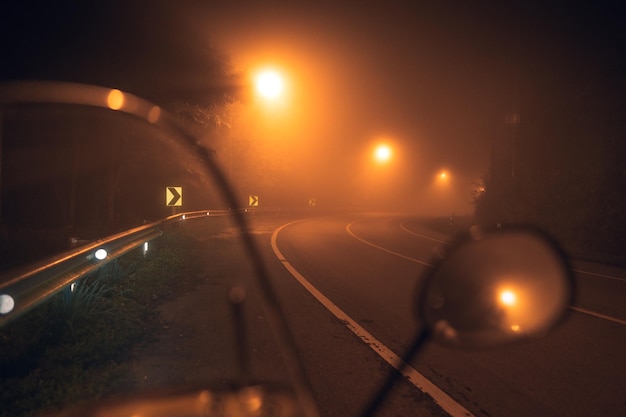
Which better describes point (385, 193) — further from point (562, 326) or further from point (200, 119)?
point (562, 326)

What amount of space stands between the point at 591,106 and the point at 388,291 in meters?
15.7

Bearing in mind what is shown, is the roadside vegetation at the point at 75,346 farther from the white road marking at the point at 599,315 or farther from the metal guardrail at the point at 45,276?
the white road marking at the point at 599,315

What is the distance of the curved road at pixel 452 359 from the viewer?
425 centimetres

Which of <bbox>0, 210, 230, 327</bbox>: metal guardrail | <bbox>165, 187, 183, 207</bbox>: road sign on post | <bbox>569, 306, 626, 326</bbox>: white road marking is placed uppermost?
<bbox>165, 187, 183, 207</bbox>: road sign on post

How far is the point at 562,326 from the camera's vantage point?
6.93 meters

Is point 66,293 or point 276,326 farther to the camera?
point 276,326

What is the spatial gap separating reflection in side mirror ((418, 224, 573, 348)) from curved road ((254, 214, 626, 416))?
0.29 meters

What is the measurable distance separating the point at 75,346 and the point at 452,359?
12.9ft

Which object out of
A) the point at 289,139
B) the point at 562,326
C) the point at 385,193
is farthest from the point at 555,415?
the point at 385,193

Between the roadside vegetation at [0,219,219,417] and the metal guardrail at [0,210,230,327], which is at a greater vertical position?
the metal guardrail at [0,210,230,327]

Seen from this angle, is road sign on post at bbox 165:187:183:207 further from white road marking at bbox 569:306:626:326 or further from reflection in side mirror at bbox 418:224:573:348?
white road marking at bbox 569:306:626:326

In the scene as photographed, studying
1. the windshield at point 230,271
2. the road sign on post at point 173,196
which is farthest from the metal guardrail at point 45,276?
the road sign on post at point 173,196

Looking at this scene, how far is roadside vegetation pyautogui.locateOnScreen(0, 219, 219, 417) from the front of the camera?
4.02 m

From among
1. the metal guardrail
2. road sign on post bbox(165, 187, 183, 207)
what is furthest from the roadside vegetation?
road sign on post bbox(165, 187, 183, 207)
